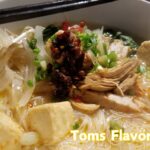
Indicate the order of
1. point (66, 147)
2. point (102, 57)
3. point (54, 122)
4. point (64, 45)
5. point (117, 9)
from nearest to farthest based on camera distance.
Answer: point (54, 122), point (66, 147), point (64, 45), point (102, 57), point (117, 9)

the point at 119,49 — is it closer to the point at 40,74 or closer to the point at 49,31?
the point at 49,31

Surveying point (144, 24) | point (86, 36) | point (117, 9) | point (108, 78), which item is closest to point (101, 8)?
point (117, 9)

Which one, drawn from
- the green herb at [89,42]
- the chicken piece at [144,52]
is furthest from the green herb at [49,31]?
the chicken piece at [144,52]

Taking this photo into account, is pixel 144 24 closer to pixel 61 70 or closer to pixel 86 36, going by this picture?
pixel 86 36

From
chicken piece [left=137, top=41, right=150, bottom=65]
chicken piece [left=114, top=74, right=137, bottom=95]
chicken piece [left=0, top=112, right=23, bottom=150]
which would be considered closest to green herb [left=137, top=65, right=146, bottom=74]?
chicken piece [left=137, top=41, right=150, bottom=65]

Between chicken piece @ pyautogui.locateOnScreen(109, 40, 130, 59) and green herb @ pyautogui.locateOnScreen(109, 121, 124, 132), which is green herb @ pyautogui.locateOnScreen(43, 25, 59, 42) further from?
green herb @ pyautogui.locateOnScreen(109, 121, 124, 132)

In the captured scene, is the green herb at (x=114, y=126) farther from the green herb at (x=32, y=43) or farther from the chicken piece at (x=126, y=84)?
the green herb at (x=32, y=43)

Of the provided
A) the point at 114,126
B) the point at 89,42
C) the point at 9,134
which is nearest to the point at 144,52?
the point at 89,42
